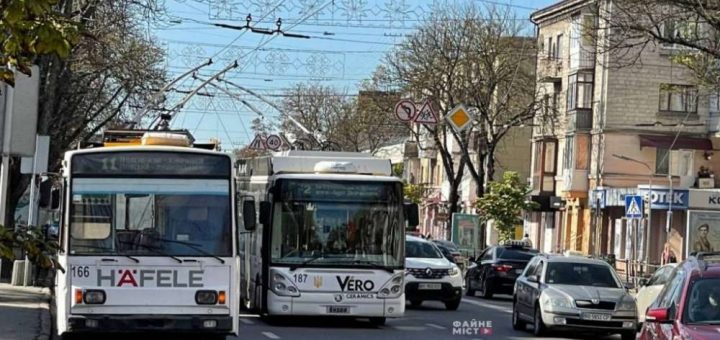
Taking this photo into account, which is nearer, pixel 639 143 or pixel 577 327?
pixel 577 327

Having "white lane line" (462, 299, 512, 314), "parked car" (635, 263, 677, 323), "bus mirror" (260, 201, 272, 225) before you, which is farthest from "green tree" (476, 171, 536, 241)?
"bus mirror" (260, 201, 272, 225)

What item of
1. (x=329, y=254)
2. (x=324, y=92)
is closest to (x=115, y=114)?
(x=329, y=254)

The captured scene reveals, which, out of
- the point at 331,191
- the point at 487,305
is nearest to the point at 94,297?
the point at 331,191

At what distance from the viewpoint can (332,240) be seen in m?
23.2

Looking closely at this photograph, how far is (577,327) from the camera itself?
23000 millimetres

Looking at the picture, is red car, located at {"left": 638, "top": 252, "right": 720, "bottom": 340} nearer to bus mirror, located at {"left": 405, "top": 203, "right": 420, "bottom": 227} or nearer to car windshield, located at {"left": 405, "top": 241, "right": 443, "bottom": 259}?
bus mirror, located at {"left": 405, "top": 203, "right": 420, "bottom": 227}

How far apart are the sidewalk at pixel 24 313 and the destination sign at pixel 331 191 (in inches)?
182

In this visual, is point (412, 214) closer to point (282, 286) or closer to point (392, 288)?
point (392, 288)

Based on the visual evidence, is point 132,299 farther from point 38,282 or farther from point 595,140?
point 595,140

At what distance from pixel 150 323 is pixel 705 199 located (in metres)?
38.9

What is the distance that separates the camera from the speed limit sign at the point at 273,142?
57.4 meters

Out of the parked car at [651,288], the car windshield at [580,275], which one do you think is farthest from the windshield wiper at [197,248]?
the parked car at [651,288]

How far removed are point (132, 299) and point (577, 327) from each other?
9070mm

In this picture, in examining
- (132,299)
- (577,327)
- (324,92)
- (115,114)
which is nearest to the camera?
(132,299)
